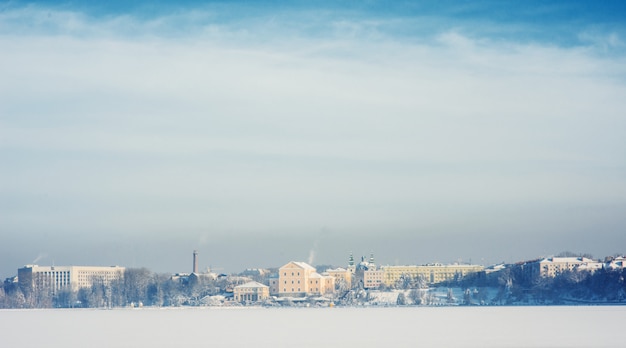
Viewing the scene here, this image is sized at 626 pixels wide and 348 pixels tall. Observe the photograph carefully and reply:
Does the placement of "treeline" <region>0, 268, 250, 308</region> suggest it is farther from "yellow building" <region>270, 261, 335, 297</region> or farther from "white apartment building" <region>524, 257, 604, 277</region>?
"white apartment building" <region>524, 257, 604, 277</region>

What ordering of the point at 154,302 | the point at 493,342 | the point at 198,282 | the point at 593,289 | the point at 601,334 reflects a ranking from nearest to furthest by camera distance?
the point at 493,342 < the point at 601,334 < the point at 593,289 < the point at 154,302 < the point at 198,282

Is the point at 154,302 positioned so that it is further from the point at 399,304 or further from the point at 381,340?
the point at 381,340

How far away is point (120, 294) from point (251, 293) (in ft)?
67.3

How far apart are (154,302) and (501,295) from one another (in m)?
52.3

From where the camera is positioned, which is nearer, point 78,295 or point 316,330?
point 316,330

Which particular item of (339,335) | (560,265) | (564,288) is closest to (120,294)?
(564,288)

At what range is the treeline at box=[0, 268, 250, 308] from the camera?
160 meters

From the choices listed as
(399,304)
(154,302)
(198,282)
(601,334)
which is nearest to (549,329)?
(601,334)

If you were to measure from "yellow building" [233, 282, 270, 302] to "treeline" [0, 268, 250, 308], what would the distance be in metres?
4.82

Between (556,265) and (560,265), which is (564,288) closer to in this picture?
(556,265)

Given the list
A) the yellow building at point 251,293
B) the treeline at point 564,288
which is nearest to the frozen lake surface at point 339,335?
the treeline at point 564,288

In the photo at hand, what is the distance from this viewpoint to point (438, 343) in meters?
49.8

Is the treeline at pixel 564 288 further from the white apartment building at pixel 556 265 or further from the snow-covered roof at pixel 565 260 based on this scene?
the snow-covered roof at pixel 565 260

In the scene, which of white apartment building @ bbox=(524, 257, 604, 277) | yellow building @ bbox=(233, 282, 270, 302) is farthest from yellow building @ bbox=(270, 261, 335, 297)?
white apartment building @ bbox=(524, 257, 604, 277)
